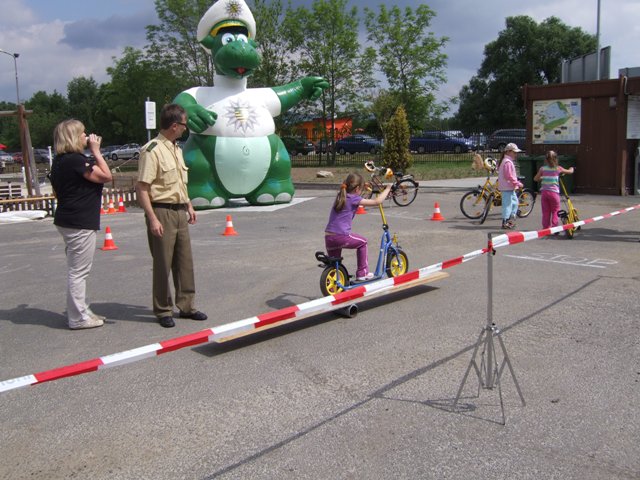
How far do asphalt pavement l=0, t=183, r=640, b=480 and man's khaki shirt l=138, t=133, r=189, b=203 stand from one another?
1240 millimetres

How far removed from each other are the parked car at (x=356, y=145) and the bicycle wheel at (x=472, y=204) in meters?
28.2

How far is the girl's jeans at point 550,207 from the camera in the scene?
1020 centimetres

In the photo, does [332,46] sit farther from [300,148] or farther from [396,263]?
[396,263]

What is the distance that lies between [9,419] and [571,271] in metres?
6.47

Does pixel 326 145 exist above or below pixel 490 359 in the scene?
above

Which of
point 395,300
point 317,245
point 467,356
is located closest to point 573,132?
point 317,245

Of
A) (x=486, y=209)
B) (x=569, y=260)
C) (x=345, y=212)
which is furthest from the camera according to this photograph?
(x=486, y=209)

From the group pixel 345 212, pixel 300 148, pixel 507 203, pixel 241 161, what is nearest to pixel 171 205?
pixel 345 212

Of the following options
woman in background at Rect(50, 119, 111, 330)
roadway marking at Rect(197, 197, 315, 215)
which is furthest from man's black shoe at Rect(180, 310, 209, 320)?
roadway marking at Rect(197, 197, 315, 215)

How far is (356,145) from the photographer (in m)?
42.5

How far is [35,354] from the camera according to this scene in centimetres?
510

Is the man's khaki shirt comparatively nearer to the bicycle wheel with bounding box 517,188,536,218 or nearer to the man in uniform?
the man in uniform

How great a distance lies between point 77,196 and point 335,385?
2986mm

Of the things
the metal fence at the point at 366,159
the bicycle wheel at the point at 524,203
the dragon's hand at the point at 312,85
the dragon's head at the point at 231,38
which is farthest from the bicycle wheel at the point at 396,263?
the metal fence at the point at 366,159
